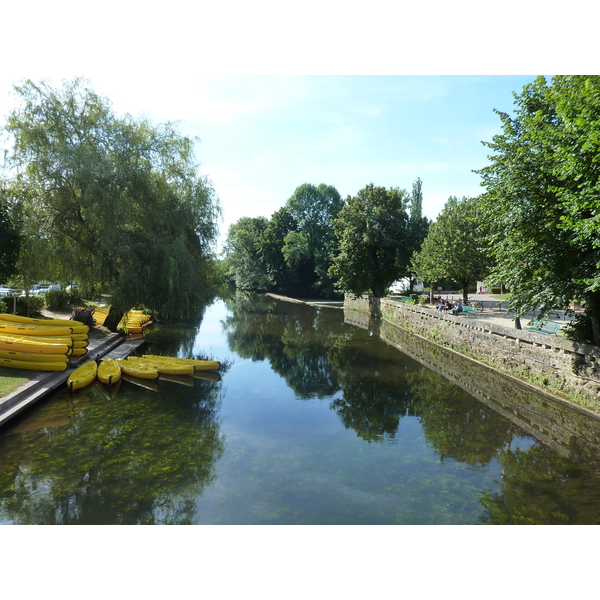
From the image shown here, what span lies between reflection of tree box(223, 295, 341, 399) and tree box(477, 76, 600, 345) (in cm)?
728

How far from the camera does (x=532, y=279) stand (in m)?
12.8

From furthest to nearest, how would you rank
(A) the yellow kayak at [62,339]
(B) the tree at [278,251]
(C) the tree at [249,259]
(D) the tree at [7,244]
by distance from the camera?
(C) the tree at [249,259] < (B) the tree at [278,251] < (D) the tree at [7,244] < (A) the yellow kayak at [62,339]

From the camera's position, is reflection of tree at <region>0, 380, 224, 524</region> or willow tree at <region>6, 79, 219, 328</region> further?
willow tree at <region>6, 79, 219, 328</region>

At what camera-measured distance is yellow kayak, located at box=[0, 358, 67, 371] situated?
1252cm

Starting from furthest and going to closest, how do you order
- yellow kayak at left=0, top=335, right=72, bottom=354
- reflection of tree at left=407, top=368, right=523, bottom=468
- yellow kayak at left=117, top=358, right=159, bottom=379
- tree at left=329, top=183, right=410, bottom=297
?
tree at left=329, top=183, right=410, bottom=297
yellow kayak at left=117, top=358, right=159, bottom=379
yellow kayak at left=0, top=335, right=72, bottom=354
reflection of tree at left=407, top=368, right=523, bottom=468

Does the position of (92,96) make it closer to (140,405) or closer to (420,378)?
(140,405)

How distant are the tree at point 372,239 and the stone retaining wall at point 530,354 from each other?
14380 millimetres

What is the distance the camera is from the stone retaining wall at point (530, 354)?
1120 centimetres

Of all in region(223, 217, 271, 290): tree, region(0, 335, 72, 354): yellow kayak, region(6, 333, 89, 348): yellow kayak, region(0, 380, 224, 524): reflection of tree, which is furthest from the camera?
region(223, 217, 271, 290): tree

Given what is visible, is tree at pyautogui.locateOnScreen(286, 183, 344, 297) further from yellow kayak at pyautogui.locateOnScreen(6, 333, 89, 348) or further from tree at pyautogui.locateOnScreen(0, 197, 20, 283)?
yellow kayak at pyautogui.locateOnScreen(6, 333, 89, 348)

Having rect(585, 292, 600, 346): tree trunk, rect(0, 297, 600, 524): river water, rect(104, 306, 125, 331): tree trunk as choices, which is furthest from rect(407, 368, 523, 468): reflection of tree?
rect(104, 306, 125, 331): tree trunk

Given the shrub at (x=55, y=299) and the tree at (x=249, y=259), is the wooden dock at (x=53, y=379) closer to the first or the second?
the shrub at (x=55, y=299)

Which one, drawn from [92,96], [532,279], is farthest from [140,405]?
[92,96]

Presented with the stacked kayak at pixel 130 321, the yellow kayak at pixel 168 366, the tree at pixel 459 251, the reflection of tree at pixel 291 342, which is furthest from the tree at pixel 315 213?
the yellow kayak at pixel 168 366
